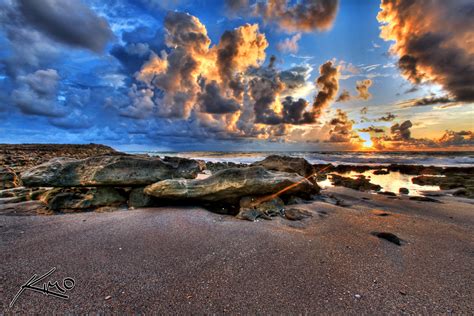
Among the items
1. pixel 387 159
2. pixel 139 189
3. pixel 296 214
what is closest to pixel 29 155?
pixel 139 189

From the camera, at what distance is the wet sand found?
2.71 m

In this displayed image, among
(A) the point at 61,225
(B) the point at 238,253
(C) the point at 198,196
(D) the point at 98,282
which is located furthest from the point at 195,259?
(A) the point at 61,225

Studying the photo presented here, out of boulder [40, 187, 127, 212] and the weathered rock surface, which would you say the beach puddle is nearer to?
boulder [40, 187, 127, 212]

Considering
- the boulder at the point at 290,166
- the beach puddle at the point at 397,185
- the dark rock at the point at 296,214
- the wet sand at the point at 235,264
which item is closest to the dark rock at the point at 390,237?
the wet sand at the point at 235,264

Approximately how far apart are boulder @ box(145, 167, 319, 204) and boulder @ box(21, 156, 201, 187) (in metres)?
0.71

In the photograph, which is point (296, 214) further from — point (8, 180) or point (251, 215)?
point (8, 180)

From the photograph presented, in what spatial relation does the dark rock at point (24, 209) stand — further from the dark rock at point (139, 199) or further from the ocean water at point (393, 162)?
the ocean water at point (393, 162)

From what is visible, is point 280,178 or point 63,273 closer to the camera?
point 63,273

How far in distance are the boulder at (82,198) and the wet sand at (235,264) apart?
85cm

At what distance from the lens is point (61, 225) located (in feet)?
17.2

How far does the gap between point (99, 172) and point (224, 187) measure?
13.8 feet

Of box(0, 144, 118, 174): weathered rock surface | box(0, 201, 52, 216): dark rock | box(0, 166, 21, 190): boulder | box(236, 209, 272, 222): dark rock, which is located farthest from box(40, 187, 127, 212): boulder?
box(236, 209, 272, 222): dark rock

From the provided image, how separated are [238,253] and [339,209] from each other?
497 centimetres

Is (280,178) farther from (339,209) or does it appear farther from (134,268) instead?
(134,268)
